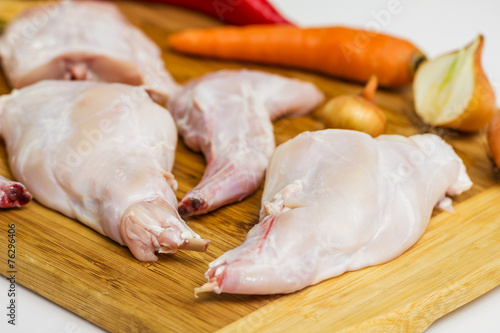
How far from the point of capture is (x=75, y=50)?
4098 millimetres

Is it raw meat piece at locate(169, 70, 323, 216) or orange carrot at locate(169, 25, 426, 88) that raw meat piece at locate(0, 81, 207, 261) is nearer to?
raw meat piece at locate(169, 70, 323, 216)

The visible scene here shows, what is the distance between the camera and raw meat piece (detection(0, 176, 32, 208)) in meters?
3.15

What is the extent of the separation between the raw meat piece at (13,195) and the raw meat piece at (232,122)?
694mm

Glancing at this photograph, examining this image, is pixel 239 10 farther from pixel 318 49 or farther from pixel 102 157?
pixel 102 157

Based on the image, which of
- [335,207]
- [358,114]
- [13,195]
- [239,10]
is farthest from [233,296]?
[239,10]

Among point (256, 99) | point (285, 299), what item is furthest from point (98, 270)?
point (256, 99)

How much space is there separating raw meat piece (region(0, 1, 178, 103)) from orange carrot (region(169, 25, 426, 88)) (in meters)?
0.51

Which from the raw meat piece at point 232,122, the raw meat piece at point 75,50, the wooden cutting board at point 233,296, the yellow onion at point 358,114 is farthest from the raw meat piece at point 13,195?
the yellow onion at point 358,114

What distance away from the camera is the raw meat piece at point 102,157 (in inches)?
114

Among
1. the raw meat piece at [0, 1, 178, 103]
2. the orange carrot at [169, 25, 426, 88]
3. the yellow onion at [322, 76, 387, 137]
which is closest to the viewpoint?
the yellow onion at [322, 76, 387, 137]

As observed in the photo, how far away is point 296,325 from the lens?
8.73 ft

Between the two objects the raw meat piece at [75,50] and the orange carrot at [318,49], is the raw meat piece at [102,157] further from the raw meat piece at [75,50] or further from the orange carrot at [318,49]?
the orange carrot at [318,49]

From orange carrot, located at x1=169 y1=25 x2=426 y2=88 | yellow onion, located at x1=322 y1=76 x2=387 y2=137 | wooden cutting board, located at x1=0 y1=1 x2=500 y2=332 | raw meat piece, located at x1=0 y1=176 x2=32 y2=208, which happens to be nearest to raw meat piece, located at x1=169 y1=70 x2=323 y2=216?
wooden cutting board, located at x1=0 y1=1 x2=500 y2=332

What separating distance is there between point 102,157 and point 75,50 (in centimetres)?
116
